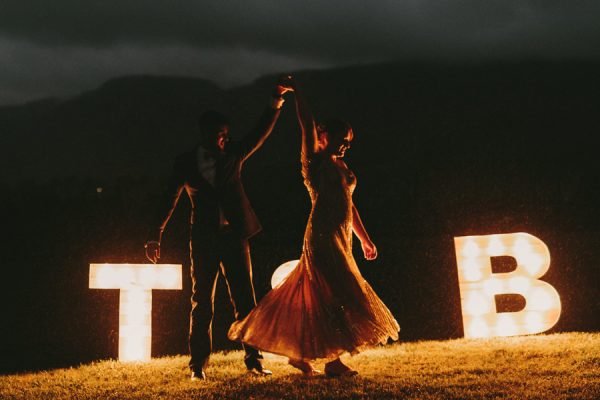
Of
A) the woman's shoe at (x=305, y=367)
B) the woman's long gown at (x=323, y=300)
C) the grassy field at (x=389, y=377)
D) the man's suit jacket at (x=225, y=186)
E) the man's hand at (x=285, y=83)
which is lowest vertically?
the grassy field at (x=389, y=377)

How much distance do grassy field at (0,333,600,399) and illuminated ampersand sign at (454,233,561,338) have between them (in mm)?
277

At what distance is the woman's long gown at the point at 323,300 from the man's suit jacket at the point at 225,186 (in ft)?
1.97

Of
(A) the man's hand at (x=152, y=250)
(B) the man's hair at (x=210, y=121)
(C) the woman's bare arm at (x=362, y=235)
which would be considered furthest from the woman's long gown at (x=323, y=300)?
(A) the man's hand at (x=152, y=250)

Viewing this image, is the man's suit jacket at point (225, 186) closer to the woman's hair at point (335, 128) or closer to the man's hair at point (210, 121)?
the man's hair at point (210, 121)

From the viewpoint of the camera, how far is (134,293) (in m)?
6.50

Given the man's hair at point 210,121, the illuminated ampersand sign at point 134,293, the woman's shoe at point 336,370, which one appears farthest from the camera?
the illuminated ampersand sign at point 134,293

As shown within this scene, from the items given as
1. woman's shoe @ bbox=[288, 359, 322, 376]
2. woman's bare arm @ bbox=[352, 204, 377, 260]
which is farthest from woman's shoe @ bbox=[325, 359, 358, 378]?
woman's bare arm @ bbox=[352, 204, 377, 260]

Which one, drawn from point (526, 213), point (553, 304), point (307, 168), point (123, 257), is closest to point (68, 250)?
point (123, 257)

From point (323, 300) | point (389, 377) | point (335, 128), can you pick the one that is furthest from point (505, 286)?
point (335, 128)

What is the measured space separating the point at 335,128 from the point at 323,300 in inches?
57.4

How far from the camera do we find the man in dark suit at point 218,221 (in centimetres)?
529

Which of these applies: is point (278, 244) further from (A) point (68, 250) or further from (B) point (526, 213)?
(B) point (526, 213)

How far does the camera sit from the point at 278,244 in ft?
32.1

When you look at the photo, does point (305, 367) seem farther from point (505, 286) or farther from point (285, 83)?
point (505, 286)
